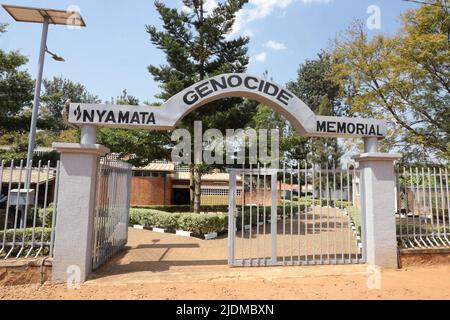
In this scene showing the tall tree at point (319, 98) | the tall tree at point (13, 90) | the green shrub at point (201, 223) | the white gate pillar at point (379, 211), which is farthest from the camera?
the tall tree at point (319, 98)

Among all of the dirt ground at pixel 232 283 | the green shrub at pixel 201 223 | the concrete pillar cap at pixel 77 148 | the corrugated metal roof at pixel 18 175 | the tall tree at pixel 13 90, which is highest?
the tall tree at pixel 13 90

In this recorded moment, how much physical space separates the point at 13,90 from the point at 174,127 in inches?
465

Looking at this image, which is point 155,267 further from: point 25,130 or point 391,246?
point 25,130

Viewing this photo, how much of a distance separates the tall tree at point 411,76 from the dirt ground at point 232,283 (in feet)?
23.3

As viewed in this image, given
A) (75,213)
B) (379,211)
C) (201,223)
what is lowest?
(201,223)

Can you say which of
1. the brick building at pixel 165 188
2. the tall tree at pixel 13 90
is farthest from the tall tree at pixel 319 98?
the tall tree at pixel 13 90

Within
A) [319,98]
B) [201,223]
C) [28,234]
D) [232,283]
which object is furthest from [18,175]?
[319,98]

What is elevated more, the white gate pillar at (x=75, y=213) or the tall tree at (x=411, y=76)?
the tall tree at (x=411, y=76)

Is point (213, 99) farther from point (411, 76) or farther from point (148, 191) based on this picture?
point (148, 191)

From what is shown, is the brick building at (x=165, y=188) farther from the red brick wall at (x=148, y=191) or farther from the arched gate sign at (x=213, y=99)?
the arched gate sign at (x=213, y=99)

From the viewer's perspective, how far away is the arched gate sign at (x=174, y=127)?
581cm

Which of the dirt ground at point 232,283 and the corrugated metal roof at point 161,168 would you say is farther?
the corrugated metal roof at point 161,168

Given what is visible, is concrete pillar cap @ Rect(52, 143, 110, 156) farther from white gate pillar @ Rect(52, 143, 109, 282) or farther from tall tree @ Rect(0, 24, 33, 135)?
tall tree @ Rect(0, 24, 33, 135)

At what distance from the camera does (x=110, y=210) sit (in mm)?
7277
